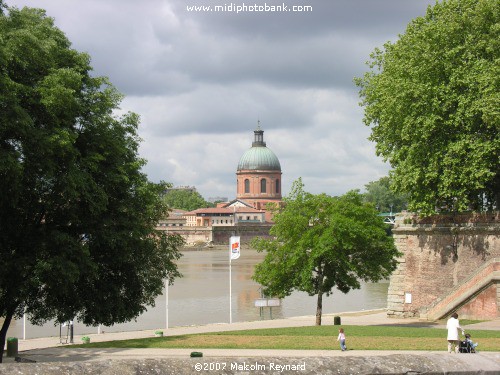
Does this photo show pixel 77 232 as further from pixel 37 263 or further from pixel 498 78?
pixel 498 78

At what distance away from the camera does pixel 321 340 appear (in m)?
23.4

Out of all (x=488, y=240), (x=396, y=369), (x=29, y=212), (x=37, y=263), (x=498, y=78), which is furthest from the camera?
(x=488, y=240)

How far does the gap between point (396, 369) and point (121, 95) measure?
2070 cm

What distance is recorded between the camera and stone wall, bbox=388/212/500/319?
99.2ft

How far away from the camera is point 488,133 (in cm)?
3117

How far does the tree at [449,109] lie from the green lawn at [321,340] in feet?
27.0

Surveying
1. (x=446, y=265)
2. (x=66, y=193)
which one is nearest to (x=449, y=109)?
(x=446, y=265)

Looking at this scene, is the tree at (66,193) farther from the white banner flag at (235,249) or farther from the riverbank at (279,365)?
the white banner flag at (235,249)

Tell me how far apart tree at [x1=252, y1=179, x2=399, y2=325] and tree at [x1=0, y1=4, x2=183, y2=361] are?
22.4ft

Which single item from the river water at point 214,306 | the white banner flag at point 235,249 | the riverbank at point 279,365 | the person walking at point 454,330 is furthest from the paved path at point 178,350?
the white banner flag at point 235,249

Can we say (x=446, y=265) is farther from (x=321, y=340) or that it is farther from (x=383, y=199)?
(x=383, y=199)

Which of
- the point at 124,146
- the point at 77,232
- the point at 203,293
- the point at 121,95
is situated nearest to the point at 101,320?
the point at 77,232

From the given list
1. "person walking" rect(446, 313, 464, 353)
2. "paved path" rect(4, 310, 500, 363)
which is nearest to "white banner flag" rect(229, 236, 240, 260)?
"paved path" rect(4, 310, 500, 363)

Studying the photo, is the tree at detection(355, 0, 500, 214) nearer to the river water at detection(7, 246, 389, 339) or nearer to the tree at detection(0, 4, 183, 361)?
the tree at detection(0, 4, 183, 361)
